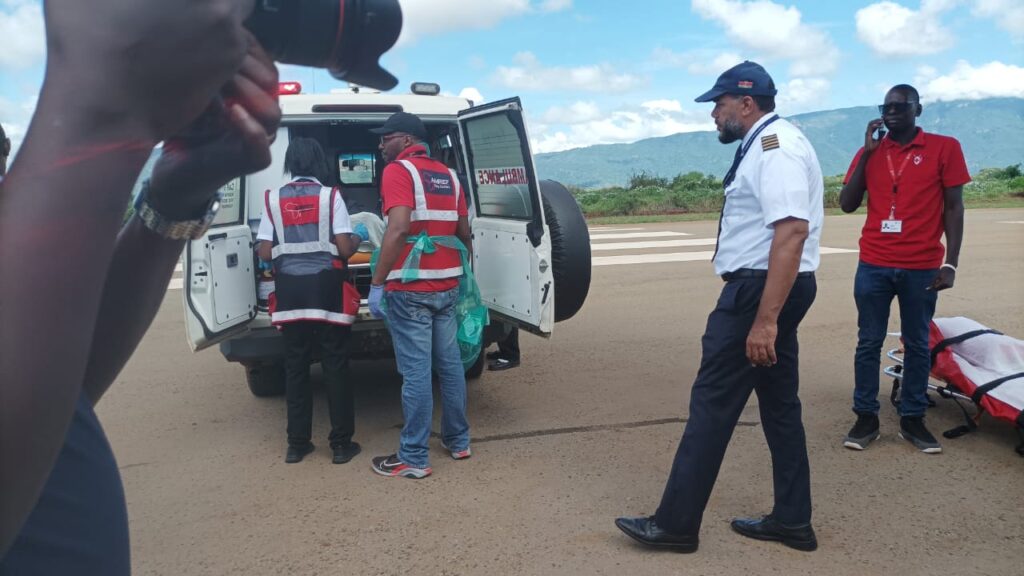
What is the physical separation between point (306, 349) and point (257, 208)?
1.69 metres

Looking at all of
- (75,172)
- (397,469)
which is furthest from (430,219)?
(75,172)

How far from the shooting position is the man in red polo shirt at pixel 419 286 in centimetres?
451

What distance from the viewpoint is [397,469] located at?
4.50 meters

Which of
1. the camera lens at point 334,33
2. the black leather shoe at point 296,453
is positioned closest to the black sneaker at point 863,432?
the black leather shoe at point 296,453

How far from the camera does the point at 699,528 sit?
3.60 metres

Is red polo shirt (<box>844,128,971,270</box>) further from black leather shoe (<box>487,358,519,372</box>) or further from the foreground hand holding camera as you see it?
the foreground hand holding camera

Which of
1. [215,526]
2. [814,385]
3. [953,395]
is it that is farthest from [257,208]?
[953,395]

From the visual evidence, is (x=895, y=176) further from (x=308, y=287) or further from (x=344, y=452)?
(x=344, y=452)

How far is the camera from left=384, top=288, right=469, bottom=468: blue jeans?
14.9 ft

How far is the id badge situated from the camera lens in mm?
4552

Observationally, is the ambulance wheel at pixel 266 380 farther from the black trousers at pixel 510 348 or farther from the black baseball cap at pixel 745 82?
the black baseball cap at pixel 745 82

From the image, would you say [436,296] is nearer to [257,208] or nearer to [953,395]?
[257,208]

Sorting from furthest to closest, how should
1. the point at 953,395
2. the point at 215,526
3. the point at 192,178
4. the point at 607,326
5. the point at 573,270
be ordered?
the point at 607,326
the point at 573,270
the point at 953,395
the point at 215,526
the point at 192,178

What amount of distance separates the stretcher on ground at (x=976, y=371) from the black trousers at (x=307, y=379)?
3666 mm
